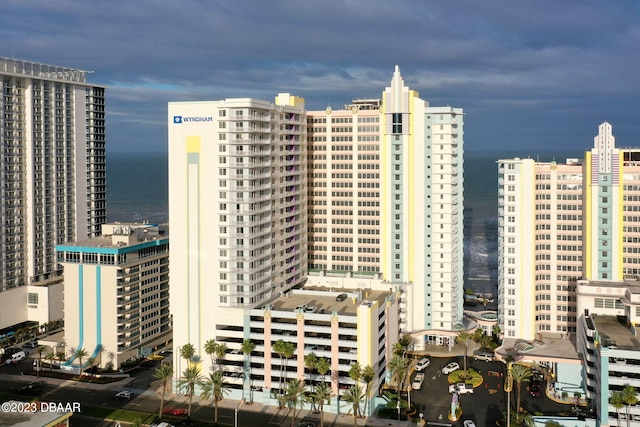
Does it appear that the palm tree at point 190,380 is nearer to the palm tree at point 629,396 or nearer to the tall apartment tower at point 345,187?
the tall apartment tower at point 345,187

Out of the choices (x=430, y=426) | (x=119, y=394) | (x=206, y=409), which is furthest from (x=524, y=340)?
(x=119, y=394)

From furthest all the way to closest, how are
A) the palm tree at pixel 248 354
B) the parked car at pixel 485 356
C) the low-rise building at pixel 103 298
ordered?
the parked car at pixel 485 356 < the low-rise building at pixel 103 298 < the palm tree at pixel 248 354

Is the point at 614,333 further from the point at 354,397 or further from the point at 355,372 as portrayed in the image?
the point at 354,397

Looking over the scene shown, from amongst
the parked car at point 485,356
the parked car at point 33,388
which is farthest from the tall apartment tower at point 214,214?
the parked car at point 485,356

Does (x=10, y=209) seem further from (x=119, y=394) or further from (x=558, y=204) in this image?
(x=558, y=204)

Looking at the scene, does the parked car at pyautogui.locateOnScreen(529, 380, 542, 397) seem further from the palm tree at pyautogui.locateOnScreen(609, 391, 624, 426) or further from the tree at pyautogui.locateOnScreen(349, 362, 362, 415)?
the tree at pyautogui.locateOnScreen(349, 362, 362, 415)

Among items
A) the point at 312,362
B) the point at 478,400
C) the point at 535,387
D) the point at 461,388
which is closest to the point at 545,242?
the point at 535,387
